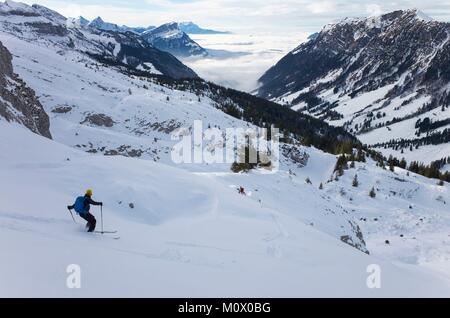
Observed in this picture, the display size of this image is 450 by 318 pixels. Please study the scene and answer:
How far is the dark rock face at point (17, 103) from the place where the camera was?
3415 cm

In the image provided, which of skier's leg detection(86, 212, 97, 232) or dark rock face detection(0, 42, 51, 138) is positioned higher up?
dark rock face detection(0, 42, 51, 138)

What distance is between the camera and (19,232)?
47.9ft

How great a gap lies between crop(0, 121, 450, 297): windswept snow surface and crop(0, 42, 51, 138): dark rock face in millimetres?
8165

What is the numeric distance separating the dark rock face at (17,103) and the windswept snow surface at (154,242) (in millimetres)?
8165

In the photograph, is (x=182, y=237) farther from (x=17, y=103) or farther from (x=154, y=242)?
(x=17, y=103)

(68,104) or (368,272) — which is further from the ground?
(68,104)

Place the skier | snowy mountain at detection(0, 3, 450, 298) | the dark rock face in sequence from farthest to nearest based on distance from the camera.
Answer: the dark rock face, the skier, snowy mountain at detection(0, 3, 450, 298)

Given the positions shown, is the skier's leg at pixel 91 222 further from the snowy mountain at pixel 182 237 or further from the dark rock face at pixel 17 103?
the dark rock face at pixel 17 103

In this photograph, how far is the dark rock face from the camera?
3415 centimetres

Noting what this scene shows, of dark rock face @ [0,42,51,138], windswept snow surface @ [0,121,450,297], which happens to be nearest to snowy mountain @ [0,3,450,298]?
windswept snow surface @ [0,121,450,297]

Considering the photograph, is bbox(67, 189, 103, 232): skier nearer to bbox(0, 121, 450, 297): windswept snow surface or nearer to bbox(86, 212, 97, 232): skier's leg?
bbox(86, 212, 97, 232): skier's leg
